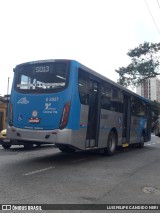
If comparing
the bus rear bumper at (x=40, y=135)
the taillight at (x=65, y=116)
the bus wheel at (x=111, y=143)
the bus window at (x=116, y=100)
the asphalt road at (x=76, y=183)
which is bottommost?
the asphalt road at (x=76, y=183)

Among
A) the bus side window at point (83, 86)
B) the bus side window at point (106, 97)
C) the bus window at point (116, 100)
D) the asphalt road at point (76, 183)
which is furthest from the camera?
the bus window at point (116, 100)

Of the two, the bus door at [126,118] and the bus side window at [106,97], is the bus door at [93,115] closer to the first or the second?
the bus side window at [106,97]

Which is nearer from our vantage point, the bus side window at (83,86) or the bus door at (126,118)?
the bus side window at (83,86)

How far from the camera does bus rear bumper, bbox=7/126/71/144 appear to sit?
968 cm

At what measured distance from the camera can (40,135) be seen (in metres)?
10.0

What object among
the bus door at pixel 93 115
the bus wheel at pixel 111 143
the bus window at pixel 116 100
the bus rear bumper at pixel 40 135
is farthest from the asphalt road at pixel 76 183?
the bus window at pixel 116 100

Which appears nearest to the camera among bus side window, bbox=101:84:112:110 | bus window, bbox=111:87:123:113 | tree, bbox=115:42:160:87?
bus side window, bbox=101:84:112:110

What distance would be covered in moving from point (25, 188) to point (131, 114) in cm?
1087

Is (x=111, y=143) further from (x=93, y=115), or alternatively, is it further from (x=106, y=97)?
(x=93, y=115)

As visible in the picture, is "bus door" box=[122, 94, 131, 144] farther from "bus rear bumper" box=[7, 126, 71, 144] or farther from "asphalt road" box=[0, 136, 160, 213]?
"bus rear bumper" box=[7, 126, 71, 144]

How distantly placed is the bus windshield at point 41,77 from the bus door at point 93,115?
5.00 ft

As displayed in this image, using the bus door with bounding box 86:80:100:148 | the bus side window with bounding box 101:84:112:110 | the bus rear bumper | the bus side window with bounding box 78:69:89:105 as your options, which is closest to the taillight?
the bus rear bumper

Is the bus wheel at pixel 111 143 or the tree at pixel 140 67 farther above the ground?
the tree at pixel 140 67

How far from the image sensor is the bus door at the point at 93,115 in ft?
37.0
